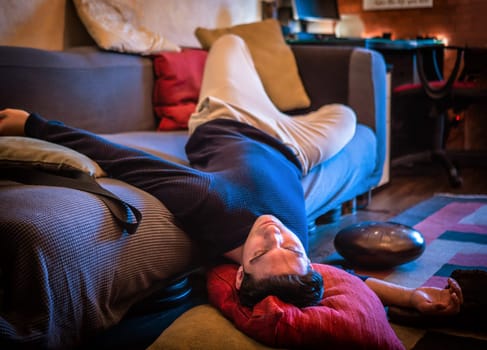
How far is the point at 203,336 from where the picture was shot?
1302 millimetres

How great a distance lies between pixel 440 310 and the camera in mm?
1514

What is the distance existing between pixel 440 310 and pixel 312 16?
297cm

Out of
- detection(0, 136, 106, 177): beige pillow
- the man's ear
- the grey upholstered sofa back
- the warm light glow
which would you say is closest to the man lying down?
the man's ear

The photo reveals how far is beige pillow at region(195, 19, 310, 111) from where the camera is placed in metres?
2.82

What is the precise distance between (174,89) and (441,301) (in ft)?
4.86

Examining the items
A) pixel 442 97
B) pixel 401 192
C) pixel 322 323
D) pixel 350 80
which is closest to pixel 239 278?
pixel 322 323

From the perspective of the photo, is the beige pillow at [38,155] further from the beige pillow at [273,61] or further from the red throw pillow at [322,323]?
the beige pillow at [273,61]

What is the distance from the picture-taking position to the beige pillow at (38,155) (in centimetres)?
147

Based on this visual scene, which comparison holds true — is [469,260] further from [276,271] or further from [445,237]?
[276,271]

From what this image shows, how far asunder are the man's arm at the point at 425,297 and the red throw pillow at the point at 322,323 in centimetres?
20

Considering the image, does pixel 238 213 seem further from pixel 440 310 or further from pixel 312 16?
pixel 312 16

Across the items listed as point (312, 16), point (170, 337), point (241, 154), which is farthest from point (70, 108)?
point (312, 16)

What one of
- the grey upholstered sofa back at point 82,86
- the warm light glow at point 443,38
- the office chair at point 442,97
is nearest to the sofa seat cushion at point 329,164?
the grey upholstered sofa back at point 82,86

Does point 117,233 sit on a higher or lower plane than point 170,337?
higher
